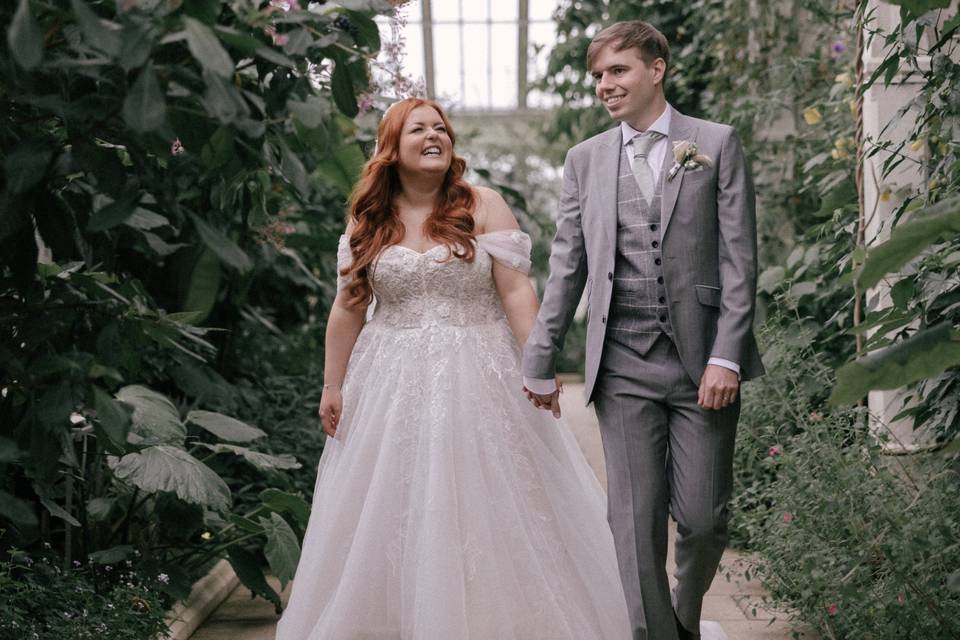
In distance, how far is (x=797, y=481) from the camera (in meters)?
3.58

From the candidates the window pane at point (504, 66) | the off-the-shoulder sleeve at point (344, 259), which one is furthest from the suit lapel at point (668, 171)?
the window pane at point (504, 66)

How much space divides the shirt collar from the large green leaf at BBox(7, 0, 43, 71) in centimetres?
192

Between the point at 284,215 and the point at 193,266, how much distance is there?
0.80 m

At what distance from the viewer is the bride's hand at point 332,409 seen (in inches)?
150

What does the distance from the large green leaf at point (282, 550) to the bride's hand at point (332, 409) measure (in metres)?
0.40

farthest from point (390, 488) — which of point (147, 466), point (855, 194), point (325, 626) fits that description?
point (855, 194)

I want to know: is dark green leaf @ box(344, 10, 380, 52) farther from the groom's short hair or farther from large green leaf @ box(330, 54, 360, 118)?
the groom's short hair

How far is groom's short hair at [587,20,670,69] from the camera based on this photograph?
3.11 metres

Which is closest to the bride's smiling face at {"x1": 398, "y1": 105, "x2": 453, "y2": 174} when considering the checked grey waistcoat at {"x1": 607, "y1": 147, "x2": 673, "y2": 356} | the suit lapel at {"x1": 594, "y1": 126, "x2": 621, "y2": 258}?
the suit lapel at {"x1": 594, "y1": 126, "x2": 621, "y2": 258}

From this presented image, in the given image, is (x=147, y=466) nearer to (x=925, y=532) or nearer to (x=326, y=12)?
(x=326, y=12)

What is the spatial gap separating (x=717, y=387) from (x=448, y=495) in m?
0.86

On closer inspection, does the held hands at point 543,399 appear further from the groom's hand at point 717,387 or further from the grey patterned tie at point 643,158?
the grey patterned tie at point 643,158

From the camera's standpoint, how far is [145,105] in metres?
1.61

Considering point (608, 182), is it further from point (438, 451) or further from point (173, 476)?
point (173, 476)
